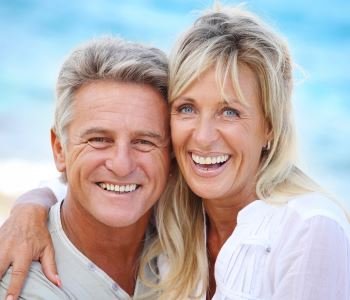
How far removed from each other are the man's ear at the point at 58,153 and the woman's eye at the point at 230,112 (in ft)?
3.02

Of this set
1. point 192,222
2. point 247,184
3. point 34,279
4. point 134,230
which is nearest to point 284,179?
point 247,184

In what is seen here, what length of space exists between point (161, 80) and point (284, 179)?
750mm

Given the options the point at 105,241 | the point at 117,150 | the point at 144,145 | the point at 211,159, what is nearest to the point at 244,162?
the point at 211,159

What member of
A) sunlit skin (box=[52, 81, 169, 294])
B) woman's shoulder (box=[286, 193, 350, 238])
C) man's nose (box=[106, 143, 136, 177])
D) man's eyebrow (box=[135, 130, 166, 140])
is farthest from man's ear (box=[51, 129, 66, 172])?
woman's shoulder (box=[286, 193, 350, 238])

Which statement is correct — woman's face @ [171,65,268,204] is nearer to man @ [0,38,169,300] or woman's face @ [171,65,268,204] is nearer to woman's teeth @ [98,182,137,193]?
man @ [0,38,169,300]

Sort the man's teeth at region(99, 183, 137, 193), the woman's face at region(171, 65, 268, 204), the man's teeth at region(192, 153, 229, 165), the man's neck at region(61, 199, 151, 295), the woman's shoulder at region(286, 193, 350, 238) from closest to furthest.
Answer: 1. the woman's shoulder at region(286, 193, 350, 238)
2. the woman's face at region(171, 65, 268, 204)
3. the man's teeth at region(192, 153, 229, 165)
4. the man's teeth at region(99, 183, 137, 193)
5. the man's neck at region(61, 199, 151, 295)

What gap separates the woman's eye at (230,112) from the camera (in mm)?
3154

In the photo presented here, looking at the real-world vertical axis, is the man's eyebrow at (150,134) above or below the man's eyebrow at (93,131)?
above

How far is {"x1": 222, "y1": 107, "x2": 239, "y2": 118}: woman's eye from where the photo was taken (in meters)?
3.15

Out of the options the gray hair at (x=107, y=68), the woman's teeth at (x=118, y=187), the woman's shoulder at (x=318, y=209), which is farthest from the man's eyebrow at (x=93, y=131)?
the woman's shoulder at (x=318, y=209)

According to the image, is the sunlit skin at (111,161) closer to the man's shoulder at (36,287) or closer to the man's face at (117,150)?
the man's face at (117,150)

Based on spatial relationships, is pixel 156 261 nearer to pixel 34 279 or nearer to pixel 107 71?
pixel 34 279

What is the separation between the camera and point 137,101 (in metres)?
3.28

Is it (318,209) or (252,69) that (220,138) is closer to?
(252,69)
